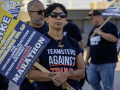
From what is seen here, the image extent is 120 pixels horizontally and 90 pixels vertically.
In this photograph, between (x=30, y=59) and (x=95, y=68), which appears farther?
(x=95, y=68)

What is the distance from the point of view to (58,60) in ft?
8.48

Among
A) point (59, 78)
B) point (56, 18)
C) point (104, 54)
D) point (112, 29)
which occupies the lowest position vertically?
point (104, 54)

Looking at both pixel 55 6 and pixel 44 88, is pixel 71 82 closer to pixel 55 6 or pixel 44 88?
pixel 44 88

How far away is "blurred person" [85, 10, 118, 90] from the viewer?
15.1 ft

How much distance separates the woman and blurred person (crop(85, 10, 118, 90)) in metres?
1.97

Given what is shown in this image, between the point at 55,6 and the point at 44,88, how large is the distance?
2.98 feet

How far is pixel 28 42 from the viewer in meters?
2.61

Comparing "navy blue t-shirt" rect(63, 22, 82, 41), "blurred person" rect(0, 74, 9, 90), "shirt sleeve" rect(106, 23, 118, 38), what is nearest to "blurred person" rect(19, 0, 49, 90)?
"blurred person" rect(0, 74, 9, 90)

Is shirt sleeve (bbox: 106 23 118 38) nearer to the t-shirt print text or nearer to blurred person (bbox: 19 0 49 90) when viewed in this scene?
the t-shirt print text

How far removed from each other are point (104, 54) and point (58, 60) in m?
2.27

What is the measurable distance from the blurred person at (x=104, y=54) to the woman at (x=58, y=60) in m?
1.97

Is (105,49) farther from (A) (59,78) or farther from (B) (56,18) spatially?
(A) (59,78)

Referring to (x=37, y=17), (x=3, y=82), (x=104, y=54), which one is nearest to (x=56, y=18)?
(x=37, y=17)

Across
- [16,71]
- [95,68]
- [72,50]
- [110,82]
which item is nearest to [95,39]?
[95,68]
